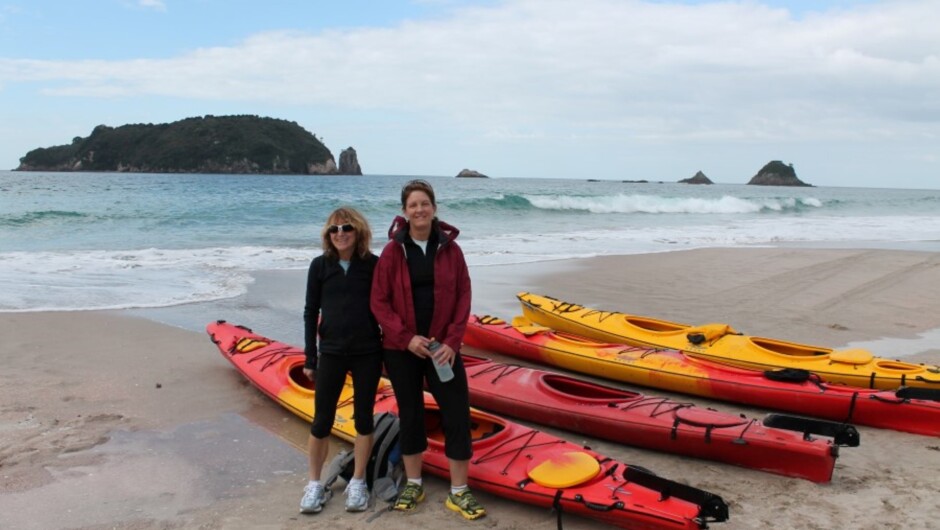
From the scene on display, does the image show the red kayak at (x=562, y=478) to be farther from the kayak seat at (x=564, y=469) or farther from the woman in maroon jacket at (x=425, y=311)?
the woman in maroon jacket at (x=425, y=311)

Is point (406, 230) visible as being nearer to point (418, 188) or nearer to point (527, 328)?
point (418, 188)

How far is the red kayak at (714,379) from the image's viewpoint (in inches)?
194

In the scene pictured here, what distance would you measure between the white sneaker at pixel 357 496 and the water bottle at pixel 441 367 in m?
0.79

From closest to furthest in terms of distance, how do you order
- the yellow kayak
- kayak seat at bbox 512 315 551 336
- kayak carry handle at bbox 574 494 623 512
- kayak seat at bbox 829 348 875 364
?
kayak carry handle at bbox 574 494 623 512 < the yellow kayak < kayak seat at bbox 829 348 875 364 < kayak seat at bbox 512 315 551 336

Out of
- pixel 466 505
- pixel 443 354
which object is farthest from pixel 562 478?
pixel 443 354

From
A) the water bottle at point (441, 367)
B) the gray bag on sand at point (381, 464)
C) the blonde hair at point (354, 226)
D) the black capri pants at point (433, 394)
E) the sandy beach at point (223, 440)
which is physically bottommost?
the sandy beach at point (223, 440)

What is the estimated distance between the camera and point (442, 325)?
3.54 meters

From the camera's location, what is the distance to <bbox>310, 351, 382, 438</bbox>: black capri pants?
3676mm

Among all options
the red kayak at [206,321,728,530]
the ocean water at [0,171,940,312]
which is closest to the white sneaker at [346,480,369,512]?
the red kayak at [206,321,728,530]

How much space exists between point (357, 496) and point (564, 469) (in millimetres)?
1120

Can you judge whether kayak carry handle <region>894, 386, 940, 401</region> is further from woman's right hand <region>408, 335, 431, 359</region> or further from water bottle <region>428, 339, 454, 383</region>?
woman's right hand <region>408, 335, 431, 359</region>

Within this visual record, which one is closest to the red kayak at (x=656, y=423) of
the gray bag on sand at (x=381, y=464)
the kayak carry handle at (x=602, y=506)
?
the kayak carry handle at (x=602, y=506)

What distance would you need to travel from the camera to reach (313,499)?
12.1ft

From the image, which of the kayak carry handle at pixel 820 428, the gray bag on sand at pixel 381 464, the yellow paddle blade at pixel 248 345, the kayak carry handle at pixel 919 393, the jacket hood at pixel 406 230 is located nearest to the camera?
the jacket hood at pixel 406 230
